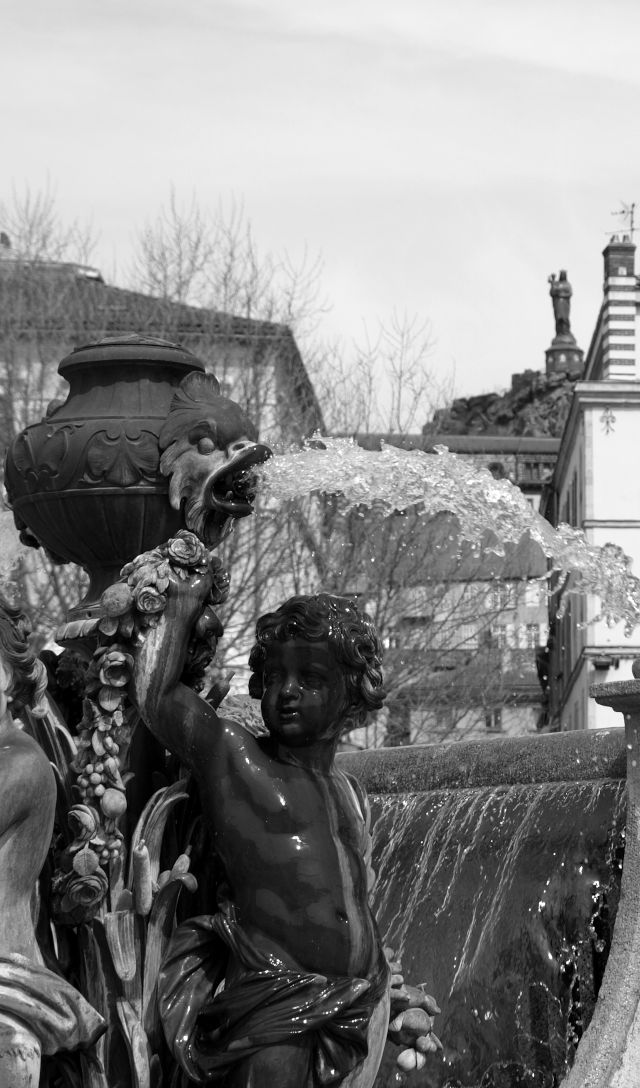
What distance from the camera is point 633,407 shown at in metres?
45.8

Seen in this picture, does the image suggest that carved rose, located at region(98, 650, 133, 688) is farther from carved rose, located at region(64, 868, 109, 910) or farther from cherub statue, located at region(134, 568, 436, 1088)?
→ carved rose, located at region(64, 868, 109, 910)

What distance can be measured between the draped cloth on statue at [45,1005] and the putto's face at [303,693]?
743 mm

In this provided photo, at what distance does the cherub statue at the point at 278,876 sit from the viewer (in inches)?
166

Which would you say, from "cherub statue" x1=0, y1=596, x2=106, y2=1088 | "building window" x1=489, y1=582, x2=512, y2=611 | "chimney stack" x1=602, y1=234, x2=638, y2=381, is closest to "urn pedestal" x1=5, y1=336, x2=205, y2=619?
"cherub statue" x1=0, y1=596, x2=106, y2=1088

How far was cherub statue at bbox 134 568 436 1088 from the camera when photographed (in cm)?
421

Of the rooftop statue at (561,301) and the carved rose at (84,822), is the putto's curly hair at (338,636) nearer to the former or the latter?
the carved rose at (84,822)

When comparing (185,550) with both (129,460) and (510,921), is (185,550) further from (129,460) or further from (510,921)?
(510,921)

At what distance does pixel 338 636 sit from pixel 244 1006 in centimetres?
86

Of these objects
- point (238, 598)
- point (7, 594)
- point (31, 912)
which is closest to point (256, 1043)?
point (31, 912)

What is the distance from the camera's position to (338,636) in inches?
172

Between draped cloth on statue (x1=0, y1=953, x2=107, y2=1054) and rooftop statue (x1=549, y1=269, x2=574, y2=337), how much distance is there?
90802 mm

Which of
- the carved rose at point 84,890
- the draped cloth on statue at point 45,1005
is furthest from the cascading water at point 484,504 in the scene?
the draped cloth on statue at point 45,1005

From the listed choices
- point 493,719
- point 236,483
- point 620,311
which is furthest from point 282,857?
point 620,311

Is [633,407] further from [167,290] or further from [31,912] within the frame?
[31,912]
